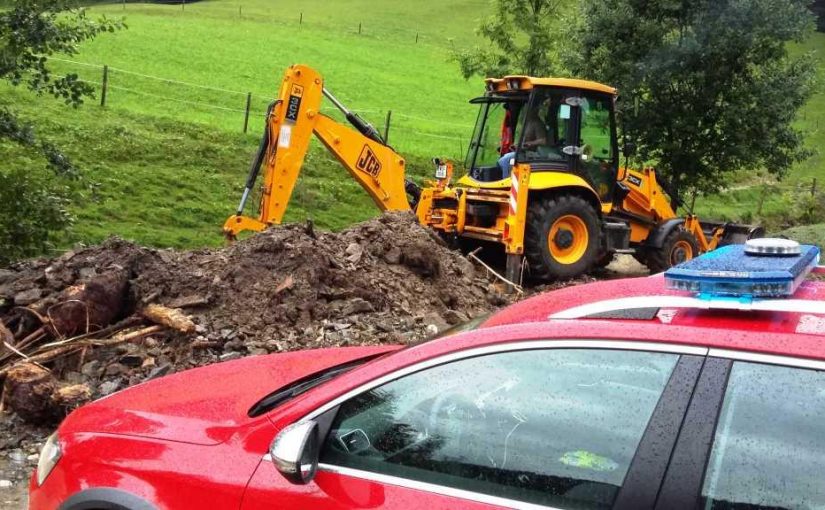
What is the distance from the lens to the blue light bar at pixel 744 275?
7.79 ft

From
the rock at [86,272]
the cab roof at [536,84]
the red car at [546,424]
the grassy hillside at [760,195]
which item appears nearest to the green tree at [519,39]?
the grassy hillside at [760,195]

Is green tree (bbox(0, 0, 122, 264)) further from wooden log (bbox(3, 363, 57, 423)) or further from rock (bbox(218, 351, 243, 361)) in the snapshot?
rock (bbox(218, 351, 243, 361))

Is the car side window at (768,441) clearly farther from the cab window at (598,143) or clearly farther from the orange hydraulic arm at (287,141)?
the cab window at (598,143)

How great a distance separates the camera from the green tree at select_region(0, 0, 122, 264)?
26.4 feet

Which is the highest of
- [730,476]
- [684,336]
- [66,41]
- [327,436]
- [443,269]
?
[66,41]

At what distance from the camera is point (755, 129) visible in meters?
16.6

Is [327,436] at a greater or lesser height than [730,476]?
lesser

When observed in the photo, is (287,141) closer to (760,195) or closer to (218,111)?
(218,111)

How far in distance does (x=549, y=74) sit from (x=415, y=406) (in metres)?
17.4

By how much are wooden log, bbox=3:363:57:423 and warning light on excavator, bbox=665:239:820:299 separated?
4769 millimetres

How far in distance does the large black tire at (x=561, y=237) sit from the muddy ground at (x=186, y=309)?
2710 mm

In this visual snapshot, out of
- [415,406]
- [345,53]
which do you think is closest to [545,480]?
[415,406]

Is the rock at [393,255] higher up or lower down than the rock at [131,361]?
higher up

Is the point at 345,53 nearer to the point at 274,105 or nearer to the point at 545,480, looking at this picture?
the point at 274,105
